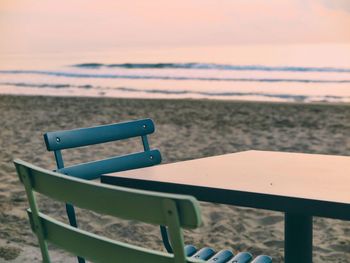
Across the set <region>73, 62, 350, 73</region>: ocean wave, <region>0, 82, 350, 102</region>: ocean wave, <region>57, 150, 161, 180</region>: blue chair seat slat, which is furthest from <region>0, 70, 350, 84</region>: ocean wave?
<region>57, 150, 161, 180</region>: blue chair seat slat

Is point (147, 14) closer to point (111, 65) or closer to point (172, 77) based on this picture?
point (111, 65)

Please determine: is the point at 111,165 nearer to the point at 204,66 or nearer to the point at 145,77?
the point at 145,77

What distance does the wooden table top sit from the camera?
182cm

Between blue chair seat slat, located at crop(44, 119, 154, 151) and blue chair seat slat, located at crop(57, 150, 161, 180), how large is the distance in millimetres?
82

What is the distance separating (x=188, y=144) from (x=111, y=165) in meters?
5.17

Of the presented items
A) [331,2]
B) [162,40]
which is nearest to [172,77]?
[162,40]

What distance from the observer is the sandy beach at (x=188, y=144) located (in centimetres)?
404

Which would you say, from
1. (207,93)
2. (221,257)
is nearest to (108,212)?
(221,257)

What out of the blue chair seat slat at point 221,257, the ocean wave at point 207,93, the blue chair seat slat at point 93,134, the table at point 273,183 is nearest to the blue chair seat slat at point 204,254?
the blue chair seat slat at point 221,257

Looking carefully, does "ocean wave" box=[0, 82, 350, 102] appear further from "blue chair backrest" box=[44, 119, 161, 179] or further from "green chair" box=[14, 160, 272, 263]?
"green chair" box=[14, 160, 272, 263]

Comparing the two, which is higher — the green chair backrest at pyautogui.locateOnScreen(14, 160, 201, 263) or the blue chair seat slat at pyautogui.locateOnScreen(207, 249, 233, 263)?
the green chair backrest at pyautogui.locateOnScreen(14, 160, 201, 263)

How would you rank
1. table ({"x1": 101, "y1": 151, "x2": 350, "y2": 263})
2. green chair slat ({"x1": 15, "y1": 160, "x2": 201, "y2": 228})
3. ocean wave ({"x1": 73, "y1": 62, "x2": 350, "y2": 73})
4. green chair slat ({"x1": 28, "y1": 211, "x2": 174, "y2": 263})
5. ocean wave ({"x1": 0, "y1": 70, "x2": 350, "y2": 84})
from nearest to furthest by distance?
green chair slat ({"x1": 15, "y1": 160, "x2": 201, "y2": 228}), green chair slat ({"x1": 28, "y1": 211, "x2": 174, "y2": 263}), table ({"x1": 101, "y1": 151, "x2": 350, "y2": 263}), ocean wave ({"x1": 0, "y1": 70, "x2": 350, "y2": 84}), ocean wave ({"x1": 73, "y1": 62, "x2": 350, "y2": 73})

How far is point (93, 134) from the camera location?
261cm

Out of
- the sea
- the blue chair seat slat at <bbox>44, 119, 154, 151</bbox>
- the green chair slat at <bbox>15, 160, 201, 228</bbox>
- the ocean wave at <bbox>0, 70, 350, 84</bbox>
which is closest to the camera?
the green chair slat at <bbox>15, 160, 201, 228</bbox>
